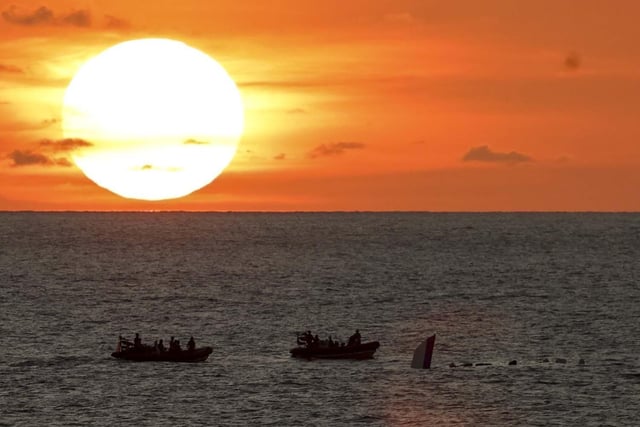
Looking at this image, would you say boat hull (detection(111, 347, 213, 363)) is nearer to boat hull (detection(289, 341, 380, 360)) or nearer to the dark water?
the dark water

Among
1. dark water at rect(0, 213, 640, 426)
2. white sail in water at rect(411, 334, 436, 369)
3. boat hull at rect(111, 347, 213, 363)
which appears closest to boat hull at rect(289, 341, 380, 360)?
dark water at rect(0, 213, 640, 426)

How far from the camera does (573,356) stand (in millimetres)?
108250

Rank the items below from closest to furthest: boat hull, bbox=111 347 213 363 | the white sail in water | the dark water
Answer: the dark water → the white sail in water → boat hull, bbox=111 347 213 363

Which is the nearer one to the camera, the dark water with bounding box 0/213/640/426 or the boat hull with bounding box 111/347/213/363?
the dark water with bounding box 0/213/640/426

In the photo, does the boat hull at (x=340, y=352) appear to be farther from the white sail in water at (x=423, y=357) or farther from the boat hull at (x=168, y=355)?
the boat hull at (x=168, y=355)

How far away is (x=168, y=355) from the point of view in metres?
104

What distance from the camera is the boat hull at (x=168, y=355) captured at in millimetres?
103375

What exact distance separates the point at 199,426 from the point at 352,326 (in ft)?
189

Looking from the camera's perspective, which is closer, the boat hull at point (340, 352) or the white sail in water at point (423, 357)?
the white sail in water at point (423, 357)

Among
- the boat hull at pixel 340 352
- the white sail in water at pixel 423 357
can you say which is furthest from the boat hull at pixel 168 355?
the white sail in water at pixel 423 357

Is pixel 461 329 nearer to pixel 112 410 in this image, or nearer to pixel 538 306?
pixel 538 306

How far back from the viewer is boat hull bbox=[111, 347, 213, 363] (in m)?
103

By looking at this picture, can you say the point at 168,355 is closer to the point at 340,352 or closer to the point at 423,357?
the point at 340,352

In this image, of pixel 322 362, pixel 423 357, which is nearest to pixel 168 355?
pixel 322 362
